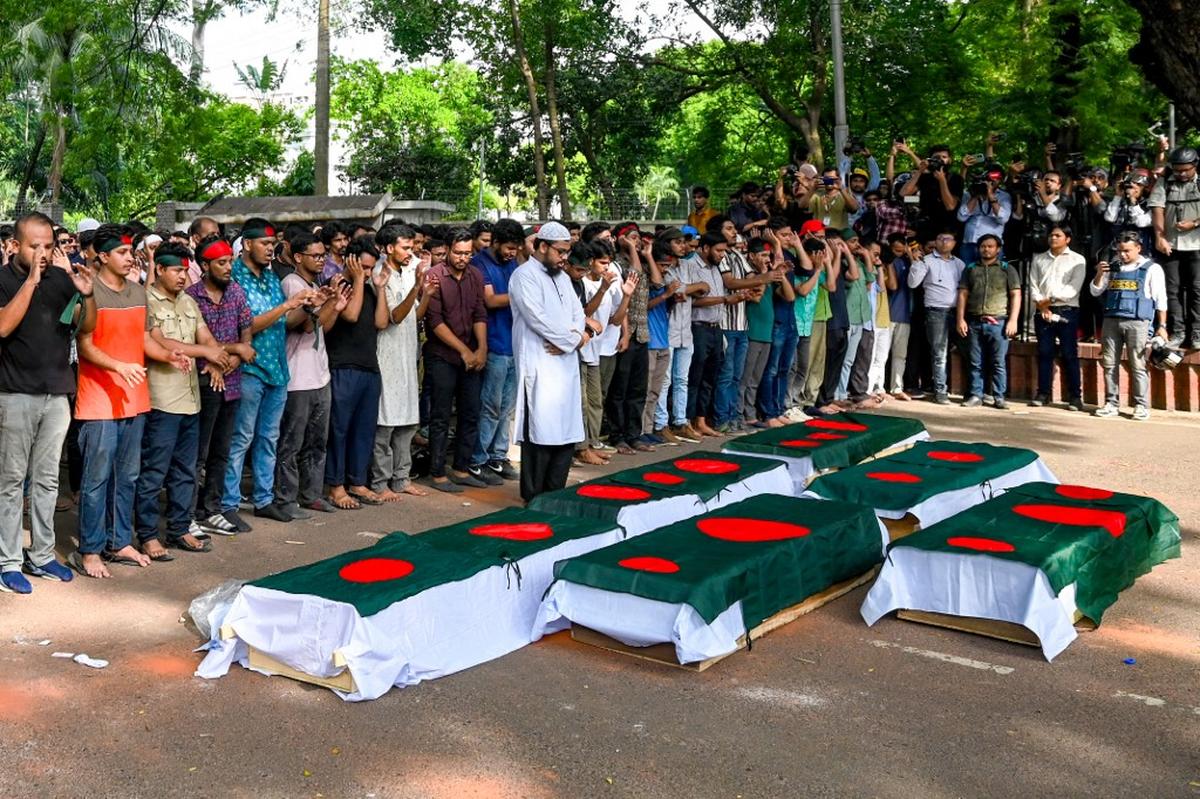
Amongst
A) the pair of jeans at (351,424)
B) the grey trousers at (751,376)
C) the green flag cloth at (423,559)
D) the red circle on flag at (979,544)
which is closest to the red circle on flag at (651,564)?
the green flag cloth at (423,559)

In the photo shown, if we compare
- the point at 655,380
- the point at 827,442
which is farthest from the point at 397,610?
the point at 655,380

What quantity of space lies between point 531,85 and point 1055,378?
13.5m

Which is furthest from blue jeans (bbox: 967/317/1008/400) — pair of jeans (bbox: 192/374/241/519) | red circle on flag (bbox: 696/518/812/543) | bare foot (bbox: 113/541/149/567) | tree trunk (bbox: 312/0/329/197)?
tree trunk (bbox: 312/0/329/197)

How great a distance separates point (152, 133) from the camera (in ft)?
37.7

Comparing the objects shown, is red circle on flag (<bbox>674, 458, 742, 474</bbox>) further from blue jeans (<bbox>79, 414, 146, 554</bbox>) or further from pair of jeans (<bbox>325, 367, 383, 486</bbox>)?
blue jeans (<bbox>79, 414, 146, 554</bbox>)

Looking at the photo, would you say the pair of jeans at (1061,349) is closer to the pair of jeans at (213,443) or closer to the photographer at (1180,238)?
the photographer at (1180,238)

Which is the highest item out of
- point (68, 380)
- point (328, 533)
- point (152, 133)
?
point (152, 133)

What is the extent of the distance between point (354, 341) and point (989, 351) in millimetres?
7958

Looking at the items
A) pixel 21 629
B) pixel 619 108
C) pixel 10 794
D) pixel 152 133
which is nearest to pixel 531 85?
pixel 619 108

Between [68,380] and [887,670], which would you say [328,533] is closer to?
[68,380]

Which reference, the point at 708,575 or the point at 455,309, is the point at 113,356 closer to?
the point at 455,309

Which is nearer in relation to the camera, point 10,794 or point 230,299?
point 10,794

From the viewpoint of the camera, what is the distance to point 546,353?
338 inches

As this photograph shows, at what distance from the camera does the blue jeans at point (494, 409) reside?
9727 mm
